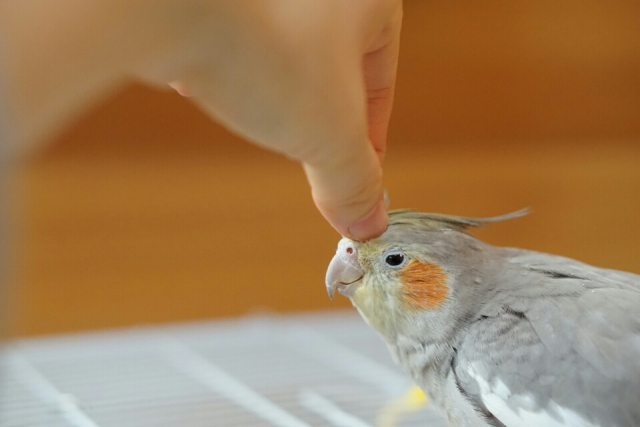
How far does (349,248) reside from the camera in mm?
1022

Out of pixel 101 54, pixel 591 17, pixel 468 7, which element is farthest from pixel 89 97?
pixel 591 17

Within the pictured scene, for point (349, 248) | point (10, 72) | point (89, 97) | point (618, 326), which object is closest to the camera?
point (10, 72)

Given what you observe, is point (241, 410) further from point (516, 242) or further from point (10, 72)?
point (516, 242)

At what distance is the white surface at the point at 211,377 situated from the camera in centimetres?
119

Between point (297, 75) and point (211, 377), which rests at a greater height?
point (297, 75)

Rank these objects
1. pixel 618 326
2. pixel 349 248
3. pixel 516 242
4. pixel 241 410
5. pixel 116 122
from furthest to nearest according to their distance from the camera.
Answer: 1. pixel 516 242
2. pixel 116 122
3. pixel 241 410
4. pixel 349 248
5. pixel 618 326

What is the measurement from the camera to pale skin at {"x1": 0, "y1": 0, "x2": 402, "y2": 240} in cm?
41

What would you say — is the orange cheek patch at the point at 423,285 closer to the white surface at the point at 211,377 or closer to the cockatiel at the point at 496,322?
the cockatiel at the point at 496,322

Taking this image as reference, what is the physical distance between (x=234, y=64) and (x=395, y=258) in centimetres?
53

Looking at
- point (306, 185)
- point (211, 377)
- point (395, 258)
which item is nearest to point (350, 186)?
point (395, 258)

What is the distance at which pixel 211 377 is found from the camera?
1.40 meters

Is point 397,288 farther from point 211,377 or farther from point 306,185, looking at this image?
point 306,185

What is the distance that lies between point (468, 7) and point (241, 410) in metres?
1.52

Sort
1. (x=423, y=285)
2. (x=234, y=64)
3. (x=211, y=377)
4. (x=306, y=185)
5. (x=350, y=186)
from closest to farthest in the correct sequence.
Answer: (x=234, y=64) → (x=350, y=186) → (x=423, y=285) → (x=211, y=377) → (x=306, y=185)
